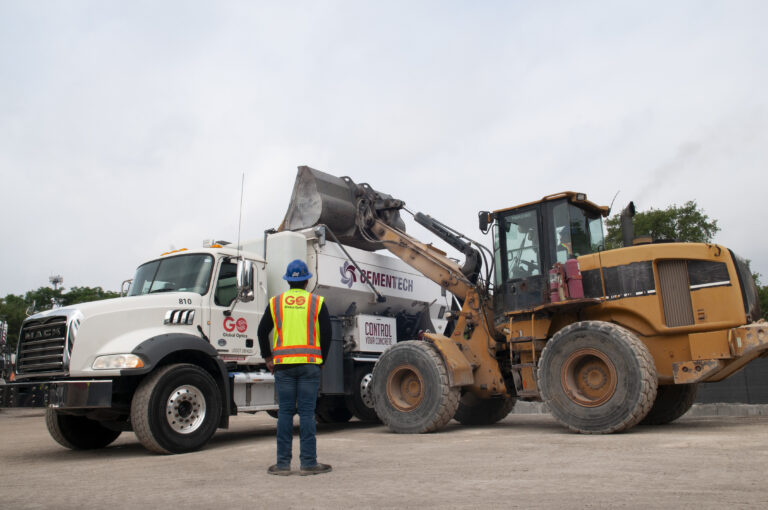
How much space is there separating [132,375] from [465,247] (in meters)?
5.76

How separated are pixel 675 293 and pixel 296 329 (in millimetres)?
5167

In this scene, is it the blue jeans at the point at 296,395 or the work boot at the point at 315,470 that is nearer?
the work boot at the point at 315,470

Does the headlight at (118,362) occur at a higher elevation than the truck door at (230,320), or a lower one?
lower

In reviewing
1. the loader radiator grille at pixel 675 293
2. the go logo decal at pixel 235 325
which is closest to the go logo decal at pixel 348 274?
the go logo decal at pixel 235 325

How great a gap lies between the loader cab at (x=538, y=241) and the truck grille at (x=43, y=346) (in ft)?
20.0

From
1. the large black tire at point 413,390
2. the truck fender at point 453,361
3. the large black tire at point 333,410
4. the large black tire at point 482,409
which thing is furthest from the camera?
the large black tire at point 333,410

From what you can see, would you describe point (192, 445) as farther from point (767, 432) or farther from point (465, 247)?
point (767, 432)

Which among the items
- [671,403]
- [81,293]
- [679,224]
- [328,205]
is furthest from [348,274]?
[81,293]

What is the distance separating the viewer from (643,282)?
8.74 meters

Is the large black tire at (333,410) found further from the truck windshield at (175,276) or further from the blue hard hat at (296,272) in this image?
the blue hard hat at (296,272)

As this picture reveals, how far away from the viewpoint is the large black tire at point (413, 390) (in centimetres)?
970

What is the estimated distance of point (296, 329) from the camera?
615 centimetres

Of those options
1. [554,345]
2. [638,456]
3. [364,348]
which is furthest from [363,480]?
[364,348]

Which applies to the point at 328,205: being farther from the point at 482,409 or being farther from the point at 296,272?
the point at 296,272
